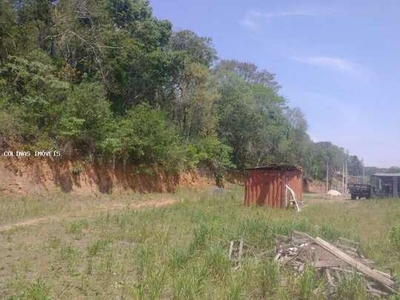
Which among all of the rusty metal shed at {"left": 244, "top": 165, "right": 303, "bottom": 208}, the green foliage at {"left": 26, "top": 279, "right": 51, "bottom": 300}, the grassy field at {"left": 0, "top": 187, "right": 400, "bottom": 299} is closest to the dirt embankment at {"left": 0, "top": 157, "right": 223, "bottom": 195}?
the grassy field at {"left": 0, "top": 187, "right": 400, "bottom": 299}

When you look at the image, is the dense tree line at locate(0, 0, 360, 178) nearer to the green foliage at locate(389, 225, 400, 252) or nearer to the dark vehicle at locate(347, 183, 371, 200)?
the dark vehicle at locate(347, 183, 371, 200)

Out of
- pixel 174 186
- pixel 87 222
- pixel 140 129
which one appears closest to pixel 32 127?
pixel 140 129

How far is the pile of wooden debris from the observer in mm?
6887

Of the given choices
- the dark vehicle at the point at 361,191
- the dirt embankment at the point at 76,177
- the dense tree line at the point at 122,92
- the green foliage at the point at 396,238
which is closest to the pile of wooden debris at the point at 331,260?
the green foliage at the point at 396,238

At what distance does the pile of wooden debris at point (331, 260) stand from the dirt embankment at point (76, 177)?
→ 593 inches

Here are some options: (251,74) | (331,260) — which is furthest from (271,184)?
(251,74)

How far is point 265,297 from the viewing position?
6.53 metres

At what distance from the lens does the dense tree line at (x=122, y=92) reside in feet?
71.3

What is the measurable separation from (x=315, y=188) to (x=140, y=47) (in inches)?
1373

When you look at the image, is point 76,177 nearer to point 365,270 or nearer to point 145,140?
point 145,140

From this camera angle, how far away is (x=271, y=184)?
2053 cm

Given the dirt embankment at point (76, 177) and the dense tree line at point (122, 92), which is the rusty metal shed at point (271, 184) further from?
the dirt embankment at point (76, 177)

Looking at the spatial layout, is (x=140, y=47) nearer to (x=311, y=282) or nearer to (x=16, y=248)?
(x=16, y=248)

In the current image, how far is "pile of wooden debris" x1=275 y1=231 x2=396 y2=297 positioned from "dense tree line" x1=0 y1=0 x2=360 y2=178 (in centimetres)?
1596
